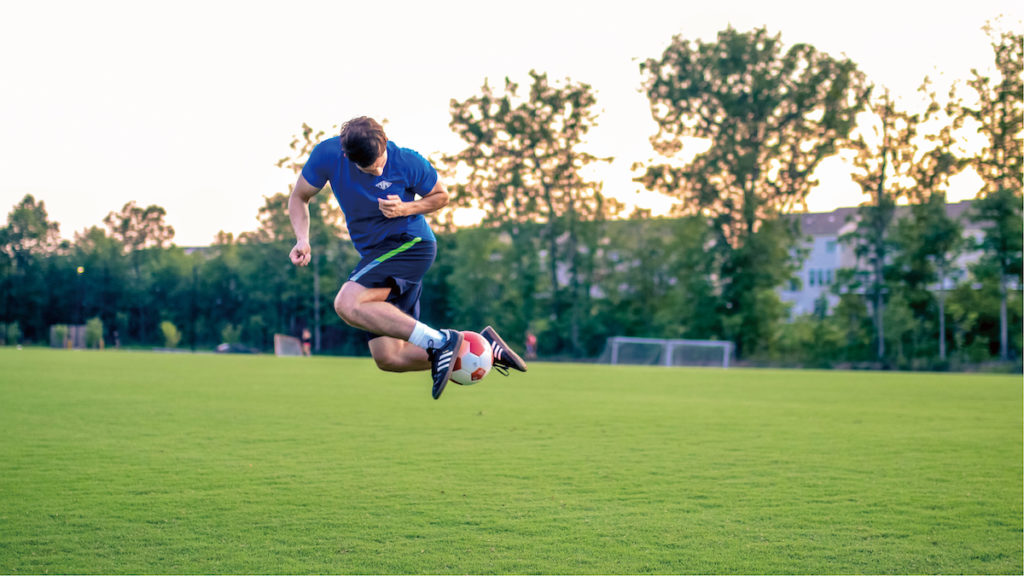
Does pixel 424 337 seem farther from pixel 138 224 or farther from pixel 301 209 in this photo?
pixel 138 224

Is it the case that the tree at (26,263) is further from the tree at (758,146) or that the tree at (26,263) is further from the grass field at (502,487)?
the grass field at (502,487)

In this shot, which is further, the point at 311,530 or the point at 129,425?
the point at 129,425

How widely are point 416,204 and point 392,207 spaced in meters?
0.18

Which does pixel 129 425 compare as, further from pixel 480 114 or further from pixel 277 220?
pixel 277 220

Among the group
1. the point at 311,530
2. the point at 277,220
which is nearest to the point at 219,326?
the point at 277,220

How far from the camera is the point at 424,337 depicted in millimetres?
6680

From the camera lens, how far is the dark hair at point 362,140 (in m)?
5.97

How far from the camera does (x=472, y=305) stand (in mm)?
69562

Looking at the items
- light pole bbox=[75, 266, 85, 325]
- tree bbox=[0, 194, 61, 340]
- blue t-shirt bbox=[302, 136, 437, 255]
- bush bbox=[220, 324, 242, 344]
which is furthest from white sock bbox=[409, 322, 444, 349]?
tree bbox=[0, 194, 61, 340]

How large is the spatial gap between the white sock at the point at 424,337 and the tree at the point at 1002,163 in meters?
48.8

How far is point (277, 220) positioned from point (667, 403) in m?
53.4

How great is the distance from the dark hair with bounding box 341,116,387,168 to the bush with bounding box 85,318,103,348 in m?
85.3

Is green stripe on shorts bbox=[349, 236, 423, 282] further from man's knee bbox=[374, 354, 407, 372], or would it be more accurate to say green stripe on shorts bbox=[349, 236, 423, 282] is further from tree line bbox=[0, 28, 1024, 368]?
tree line bbox=[0, 28, 1024, 368]

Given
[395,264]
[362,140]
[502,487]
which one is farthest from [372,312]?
[502,487]
